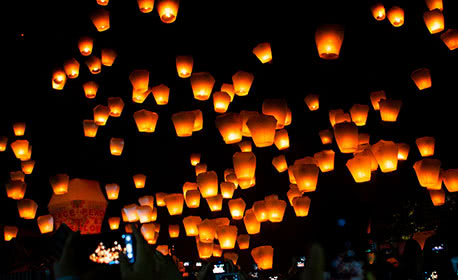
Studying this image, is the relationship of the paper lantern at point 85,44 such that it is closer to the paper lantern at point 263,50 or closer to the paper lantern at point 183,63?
the paper lantern at point 183,63

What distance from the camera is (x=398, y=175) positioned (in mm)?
11562

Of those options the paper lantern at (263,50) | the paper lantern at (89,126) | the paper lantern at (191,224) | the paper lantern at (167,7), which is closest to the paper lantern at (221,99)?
the paper lantern at (263,50)

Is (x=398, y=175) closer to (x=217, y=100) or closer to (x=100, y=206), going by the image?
(x=217, y=100)

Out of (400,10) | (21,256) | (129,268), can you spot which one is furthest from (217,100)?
(129,268)

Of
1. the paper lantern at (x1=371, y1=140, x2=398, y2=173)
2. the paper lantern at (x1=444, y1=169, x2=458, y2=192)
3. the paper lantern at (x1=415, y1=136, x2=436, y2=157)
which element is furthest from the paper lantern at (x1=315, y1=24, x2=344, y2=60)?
the paper lantern at (x1=444, y1=169, x2=458, y2=192)

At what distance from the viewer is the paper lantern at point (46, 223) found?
10359 mm

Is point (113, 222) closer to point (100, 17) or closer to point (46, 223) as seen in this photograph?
point (46, 223)

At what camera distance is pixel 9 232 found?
1177 cm

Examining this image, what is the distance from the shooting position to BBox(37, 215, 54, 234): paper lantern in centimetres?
1036

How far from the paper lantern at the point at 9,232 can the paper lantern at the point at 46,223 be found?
1.86 m

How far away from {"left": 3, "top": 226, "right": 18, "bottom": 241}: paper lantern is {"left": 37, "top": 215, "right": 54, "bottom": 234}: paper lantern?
6.09ft

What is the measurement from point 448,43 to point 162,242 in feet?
29.9

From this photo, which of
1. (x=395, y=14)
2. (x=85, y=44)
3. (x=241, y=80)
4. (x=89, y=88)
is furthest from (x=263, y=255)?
(x=85, y=44)

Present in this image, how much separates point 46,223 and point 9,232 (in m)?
2.01
